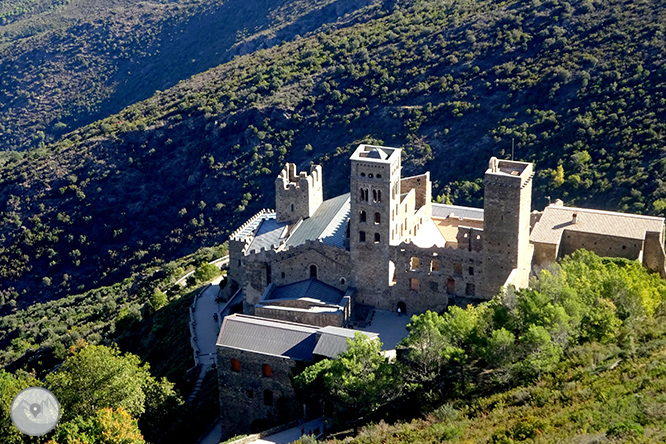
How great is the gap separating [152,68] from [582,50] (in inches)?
3947

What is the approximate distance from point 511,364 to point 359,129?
61655 millimetres

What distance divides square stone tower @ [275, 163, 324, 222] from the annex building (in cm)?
9

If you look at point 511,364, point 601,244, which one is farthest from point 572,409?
point 601,244

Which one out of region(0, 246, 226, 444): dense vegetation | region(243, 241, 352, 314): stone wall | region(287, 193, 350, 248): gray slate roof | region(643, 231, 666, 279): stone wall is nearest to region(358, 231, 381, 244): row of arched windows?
region(243, 241, 352, 314): stone wall

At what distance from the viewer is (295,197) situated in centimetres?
6050

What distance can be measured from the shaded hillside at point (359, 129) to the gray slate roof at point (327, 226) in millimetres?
24589

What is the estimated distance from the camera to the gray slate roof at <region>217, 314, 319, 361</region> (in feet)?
158

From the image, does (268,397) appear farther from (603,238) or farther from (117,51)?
(117,51)

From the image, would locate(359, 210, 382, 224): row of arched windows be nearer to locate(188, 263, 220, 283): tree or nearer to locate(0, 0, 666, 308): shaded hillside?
locate(188, 263, 220, 283): tree

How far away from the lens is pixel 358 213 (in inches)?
2098

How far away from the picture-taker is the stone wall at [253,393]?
157ft

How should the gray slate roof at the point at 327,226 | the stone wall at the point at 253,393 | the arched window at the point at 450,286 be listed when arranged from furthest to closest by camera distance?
the gray slate roof at the point at 327,226
the arched window at the point at 450,286
the stone wall at the point at 253,393

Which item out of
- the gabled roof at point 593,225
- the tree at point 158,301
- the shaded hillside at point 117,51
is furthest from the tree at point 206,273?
the shaded hillside at point 117,51

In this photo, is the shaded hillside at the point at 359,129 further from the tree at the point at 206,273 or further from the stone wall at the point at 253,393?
the stone wall at the point at 253,393
